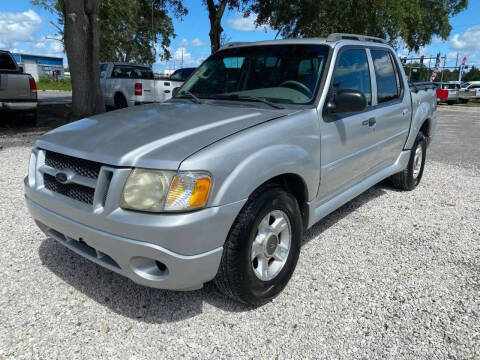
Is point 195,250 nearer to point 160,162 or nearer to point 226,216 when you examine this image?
point 226,216

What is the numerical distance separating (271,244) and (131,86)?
951 centimetres

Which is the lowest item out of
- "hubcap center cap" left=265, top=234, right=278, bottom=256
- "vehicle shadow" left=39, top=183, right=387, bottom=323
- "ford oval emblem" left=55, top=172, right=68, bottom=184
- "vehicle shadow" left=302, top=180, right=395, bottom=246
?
"vehicle shadow" left=39, top=183, right=387, bottom=323

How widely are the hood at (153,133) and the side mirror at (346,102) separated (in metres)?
0.43

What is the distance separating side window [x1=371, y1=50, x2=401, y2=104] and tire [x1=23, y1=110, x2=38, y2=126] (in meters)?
8.23

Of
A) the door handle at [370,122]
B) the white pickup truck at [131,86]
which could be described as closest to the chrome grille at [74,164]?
the door handle at [370,122]

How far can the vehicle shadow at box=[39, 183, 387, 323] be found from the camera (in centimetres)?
258

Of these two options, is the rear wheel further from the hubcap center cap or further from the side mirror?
the hubcap center cap

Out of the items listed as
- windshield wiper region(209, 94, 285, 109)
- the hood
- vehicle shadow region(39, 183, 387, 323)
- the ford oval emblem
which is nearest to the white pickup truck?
windshield wiper region(209, 94, 285, 109)

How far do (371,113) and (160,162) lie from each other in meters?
2.44

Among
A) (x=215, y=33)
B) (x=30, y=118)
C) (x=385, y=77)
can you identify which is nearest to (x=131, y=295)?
(x=385, y=77)

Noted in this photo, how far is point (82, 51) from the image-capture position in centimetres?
899

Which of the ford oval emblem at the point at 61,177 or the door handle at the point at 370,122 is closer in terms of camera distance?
the ford oval emblem at the point at 61,177

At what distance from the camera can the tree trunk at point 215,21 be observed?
14.9 meters

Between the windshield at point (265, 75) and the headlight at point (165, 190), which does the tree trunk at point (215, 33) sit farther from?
the headlight at point (165, 190)
